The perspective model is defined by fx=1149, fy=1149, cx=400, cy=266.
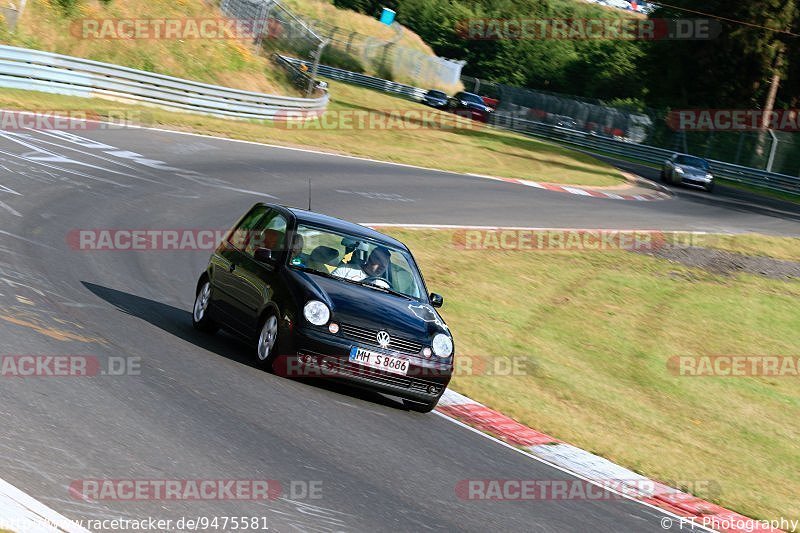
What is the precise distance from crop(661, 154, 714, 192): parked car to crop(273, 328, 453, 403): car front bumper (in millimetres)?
34957

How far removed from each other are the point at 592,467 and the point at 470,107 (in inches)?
2028

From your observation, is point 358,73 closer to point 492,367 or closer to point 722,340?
point 722,340

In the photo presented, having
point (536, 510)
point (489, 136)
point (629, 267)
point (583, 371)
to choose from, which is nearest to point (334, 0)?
point (489, 136)

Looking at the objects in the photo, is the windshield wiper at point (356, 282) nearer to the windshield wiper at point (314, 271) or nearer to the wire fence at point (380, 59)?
the windshield wiper at point (314, 271)

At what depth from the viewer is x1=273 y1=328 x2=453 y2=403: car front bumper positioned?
376 inches

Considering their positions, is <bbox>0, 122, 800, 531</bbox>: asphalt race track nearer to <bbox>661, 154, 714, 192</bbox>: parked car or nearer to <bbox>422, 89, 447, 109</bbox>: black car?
<bbox>661, 154, 714, 192</bbox>: parked car

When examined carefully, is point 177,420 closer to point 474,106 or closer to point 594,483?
point 594,483

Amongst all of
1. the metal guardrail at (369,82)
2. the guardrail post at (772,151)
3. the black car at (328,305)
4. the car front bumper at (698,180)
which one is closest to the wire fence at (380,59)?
the metal guardrail at (369,82)

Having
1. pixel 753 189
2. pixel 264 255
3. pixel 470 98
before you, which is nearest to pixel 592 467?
pixel 264 255

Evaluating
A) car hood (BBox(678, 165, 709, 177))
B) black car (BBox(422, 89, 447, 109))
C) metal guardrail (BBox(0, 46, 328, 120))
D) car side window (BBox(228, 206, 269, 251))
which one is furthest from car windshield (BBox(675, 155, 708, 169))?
car side window (BBox(228, 206, 269, 251))

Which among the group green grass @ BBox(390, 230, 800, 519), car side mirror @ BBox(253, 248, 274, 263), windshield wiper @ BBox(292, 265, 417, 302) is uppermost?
car side mirror @ BBox(253, 248, 274, 263)

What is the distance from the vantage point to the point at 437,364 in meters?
9.98

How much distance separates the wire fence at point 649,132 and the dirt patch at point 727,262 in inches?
1107

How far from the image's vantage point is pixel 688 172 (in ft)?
142
